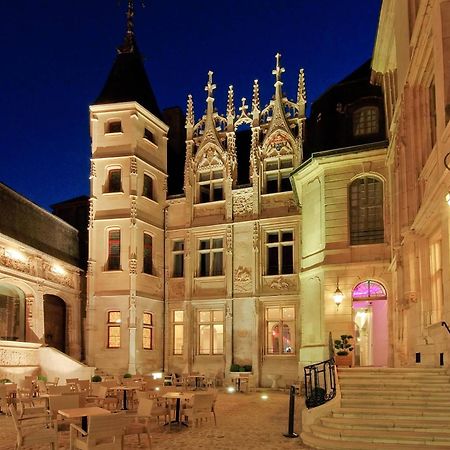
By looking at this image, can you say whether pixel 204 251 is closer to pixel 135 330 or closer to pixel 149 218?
pixel 149 218

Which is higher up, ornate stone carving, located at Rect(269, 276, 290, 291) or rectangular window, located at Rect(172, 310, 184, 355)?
ornate stone carving, located at Rect(269, 276, 290, 291)

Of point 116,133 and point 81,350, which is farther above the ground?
point 116,133

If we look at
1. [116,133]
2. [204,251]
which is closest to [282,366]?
[204,251]

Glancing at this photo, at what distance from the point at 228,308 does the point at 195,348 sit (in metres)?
2.43

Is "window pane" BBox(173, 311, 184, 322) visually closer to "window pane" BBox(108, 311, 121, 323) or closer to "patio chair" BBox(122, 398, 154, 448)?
"window pane" BBox(108, 311, 121, 323)

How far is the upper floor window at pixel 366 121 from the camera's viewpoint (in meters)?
22.1

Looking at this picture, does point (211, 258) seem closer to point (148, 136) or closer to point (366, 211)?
point (148, 136)

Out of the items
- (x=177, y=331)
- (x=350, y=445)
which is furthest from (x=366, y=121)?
(x=350, y=445)

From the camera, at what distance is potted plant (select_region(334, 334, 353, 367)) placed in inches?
683

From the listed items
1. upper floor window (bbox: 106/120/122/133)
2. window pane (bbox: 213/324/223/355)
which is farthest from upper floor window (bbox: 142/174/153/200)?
window pane (bbox: 213/324/223/355)

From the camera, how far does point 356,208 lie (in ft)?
70.4

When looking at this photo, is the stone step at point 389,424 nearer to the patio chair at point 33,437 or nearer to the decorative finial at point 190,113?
the patio chair at point 33,437

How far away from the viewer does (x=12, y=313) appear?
907 inches

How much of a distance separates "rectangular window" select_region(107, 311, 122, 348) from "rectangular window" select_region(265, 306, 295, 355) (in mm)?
6231
